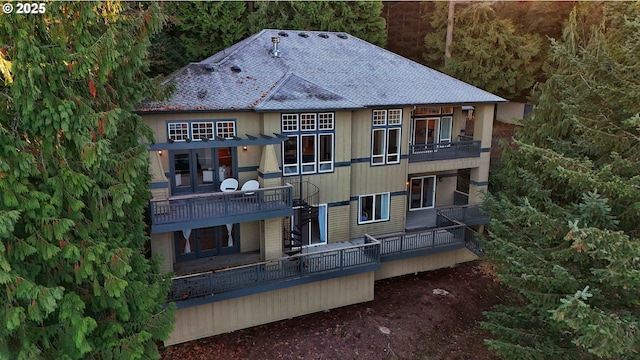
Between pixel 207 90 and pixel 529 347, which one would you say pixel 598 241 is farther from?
pixel 207 90

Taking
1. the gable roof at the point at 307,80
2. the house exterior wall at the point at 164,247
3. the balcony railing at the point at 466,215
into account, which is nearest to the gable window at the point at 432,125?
the gable roof at the point at 307,80

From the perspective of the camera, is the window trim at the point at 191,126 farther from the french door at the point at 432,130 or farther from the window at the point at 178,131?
the french door at the point at 432,130

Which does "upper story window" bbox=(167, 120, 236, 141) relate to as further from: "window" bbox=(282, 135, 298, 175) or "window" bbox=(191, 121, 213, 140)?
"window" bbox=(282, 135, 298, 175)

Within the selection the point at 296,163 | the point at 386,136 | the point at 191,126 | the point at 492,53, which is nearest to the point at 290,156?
the point at 296,163

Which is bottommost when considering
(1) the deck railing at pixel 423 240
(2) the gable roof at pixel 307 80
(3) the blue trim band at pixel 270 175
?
(1) the deck railing at pixel 423 240

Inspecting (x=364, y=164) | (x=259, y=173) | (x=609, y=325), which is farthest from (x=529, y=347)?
(x=259, y=173)

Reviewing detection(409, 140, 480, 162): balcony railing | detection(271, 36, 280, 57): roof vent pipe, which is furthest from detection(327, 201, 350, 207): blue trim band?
detection(271, 36, 280, 57): roof vent pipe
